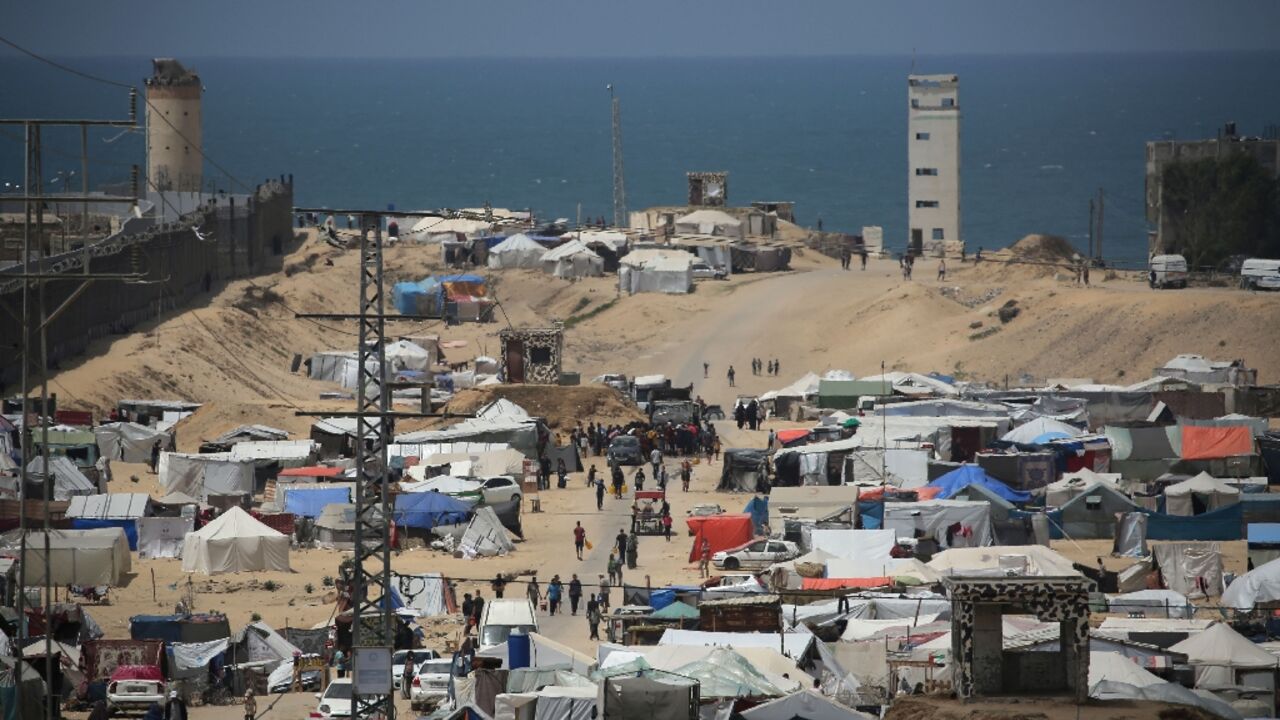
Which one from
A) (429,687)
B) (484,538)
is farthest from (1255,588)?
(484,538)

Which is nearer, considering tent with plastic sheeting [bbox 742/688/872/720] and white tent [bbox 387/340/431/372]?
tent with plastic sheeting [bbox 742/688/872/720]

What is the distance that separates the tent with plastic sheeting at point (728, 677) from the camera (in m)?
24.0

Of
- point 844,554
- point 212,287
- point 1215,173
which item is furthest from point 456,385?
point 1215,173

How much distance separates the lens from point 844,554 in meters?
33.7

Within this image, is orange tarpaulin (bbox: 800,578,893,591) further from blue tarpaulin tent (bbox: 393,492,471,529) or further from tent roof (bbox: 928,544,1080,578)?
blue tarpaulin tent (bbox: 393,492,471,529)

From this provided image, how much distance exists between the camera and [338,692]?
84.1 feet

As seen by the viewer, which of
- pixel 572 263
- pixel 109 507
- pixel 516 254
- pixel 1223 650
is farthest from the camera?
pixel 516 254

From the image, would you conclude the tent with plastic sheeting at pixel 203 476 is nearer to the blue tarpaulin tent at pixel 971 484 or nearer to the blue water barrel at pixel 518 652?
the blue tarpaulin tent at pixel 971 484

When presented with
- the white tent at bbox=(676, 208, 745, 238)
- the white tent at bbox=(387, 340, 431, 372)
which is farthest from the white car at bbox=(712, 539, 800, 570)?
the white tent at bbox=(676, 208, 745, 238)

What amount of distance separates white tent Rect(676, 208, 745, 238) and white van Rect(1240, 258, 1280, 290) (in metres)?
23.7

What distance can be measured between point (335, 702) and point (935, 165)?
213ft

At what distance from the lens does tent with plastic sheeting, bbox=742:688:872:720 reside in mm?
22859

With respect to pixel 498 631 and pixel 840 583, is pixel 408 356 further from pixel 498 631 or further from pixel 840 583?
pixel 498 631

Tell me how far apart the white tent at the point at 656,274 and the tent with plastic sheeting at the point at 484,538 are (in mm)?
37352
